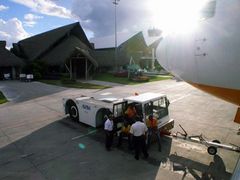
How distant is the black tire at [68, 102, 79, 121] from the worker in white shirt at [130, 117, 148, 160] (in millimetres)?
5886

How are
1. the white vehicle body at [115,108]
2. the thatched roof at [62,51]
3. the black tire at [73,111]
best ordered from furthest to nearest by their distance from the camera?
1. the thatched roof at [62,51]
2. the black tire at [73,111]
3. the white vehicle body at [115,108]

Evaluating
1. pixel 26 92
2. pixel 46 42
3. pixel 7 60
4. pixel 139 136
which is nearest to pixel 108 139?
pixel 139 136

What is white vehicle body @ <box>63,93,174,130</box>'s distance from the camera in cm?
1084

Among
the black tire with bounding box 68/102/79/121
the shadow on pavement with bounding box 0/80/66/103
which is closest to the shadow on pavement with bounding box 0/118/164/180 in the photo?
the black tire with bounding box 68/102/79/121

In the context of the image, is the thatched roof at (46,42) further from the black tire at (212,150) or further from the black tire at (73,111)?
the black tire at (212,150)

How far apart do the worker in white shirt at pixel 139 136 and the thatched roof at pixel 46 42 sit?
137 feet

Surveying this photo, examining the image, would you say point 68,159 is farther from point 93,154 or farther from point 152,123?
point 152,123

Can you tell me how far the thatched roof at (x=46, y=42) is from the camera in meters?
48.1

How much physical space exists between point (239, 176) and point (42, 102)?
20.2 m

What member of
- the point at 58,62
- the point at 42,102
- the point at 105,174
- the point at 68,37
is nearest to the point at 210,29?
the point at 105,174

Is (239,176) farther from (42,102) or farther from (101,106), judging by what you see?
(42,102)

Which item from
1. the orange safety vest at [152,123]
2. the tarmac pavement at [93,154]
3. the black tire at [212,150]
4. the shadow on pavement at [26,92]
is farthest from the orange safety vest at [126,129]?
the shadow on pavement at [26,92]

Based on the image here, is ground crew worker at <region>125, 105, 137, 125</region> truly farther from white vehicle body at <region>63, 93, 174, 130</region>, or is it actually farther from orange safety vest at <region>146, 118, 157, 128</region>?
orange safety vest at <region>146, 118, 157, 128</region>

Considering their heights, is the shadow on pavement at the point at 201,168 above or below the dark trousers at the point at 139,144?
below
